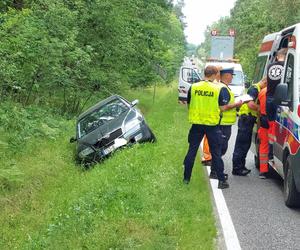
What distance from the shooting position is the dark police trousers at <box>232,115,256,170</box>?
9438 millimetres

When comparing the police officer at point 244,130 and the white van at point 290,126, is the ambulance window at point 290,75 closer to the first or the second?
the white van at point 290,126

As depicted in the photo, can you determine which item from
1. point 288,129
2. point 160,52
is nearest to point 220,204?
point 288,129

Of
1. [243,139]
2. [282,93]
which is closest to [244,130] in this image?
[243,139]

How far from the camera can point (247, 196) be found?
8062 mm

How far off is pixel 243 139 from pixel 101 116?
11.7ft

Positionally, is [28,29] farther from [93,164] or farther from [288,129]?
[288,129]

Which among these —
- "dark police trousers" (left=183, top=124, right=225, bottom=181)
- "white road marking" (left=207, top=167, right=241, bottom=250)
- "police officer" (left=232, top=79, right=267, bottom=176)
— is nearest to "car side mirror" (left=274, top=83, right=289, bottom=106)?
"dark police trousers" (left=183, top=124, right=225, bottom=181)

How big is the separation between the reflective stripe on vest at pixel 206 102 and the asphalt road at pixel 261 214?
122cm

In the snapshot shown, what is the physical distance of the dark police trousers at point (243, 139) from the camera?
372 inches

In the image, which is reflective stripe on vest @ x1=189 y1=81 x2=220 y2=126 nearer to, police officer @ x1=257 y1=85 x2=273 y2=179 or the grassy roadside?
the grassy roadside

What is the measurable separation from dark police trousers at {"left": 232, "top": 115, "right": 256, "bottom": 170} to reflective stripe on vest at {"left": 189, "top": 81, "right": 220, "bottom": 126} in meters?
1.64

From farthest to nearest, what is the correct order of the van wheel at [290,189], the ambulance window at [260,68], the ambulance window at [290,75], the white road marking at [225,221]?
the ambulance window at [260,68], the ambulance window at [290,75], the van wheel at [290,189], the white road marking at [225,221]

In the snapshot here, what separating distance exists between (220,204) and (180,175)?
57.0 inches

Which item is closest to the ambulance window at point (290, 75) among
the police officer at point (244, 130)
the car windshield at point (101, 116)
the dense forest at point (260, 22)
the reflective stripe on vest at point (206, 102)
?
the reflective stripe on vest at point (206, 102)
